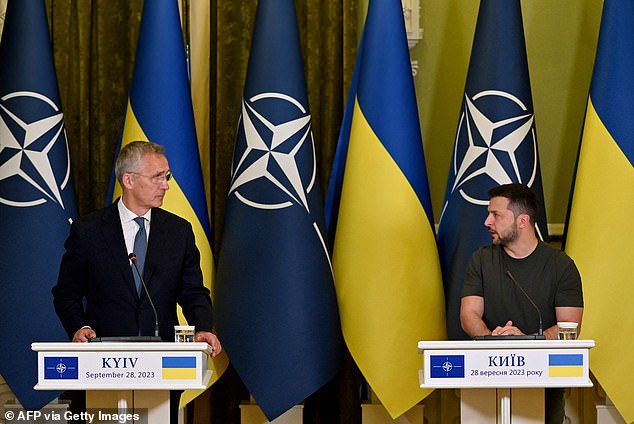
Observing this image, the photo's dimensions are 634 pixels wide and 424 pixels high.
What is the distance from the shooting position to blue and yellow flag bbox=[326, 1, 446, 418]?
15.8 feet

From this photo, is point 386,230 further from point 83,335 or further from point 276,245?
point 83,335

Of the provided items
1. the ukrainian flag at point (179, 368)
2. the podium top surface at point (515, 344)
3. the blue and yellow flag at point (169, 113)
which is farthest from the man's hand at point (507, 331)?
the blue and yellow flag at point (169, 113)

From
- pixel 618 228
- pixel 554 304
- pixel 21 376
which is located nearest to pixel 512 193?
pixel 554 304

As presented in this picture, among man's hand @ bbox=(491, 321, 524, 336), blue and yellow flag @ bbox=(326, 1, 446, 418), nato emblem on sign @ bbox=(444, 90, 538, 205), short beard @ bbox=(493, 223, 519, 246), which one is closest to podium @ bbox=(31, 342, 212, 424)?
man's hand @ bbox=(491, 321, 524, 336)

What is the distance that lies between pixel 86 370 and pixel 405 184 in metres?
2.08

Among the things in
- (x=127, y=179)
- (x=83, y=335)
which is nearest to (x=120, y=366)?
(x=83, y=335)

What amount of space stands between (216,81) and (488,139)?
1495mm

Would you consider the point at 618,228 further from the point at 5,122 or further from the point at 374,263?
the point at 5,122

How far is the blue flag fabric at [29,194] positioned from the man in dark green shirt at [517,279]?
1.89 m

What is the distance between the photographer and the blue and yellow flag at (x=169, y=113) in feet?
16.4

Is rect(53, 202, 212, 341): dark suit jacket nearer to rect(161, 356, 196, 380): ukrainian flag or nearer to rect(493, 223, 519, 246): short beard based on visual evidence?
rect(161, 356, 196, 380): ukrainian flag

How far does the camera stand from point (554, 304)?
4109 mm

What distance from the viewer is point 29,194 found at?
486 centimetres

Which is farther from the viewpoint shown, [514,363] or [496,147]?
[496,147]
